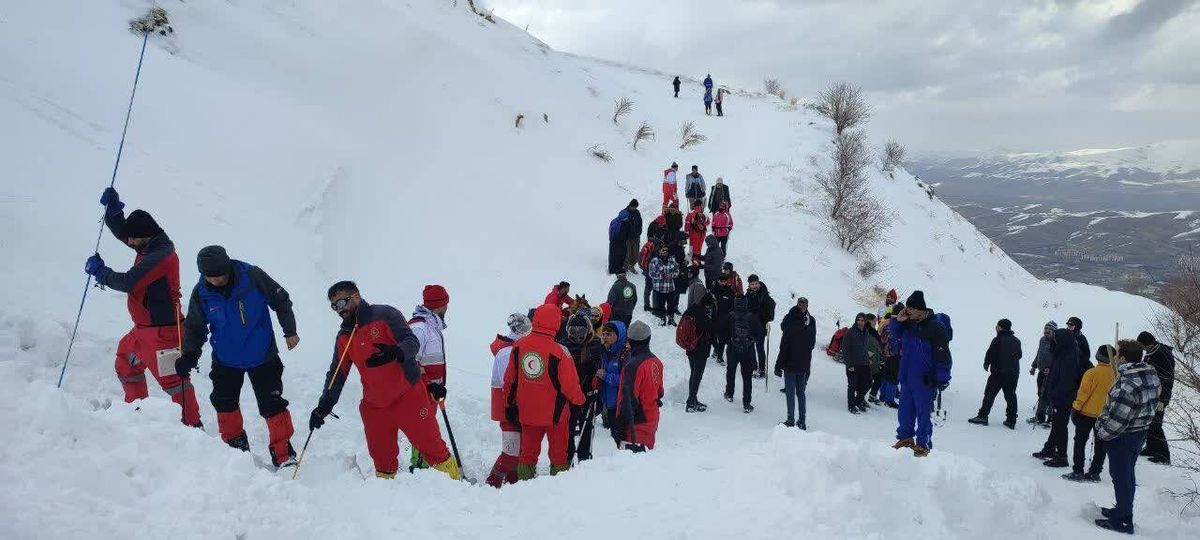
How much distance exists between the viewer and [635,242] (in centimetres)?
1294

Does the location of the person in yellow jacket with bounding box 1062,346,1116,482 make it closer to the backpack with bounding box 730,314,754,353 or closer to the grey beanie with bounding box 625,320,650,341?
the backpack with bounding box 730,314,754,353

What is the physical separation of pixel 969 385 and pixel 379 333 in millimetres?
13350

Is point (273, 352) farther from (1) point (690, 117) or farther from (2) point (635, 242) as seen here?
(1) point (690, 117)

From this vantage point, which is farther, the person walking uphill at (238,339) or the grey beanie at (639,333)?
the grey beanie at (639,333)

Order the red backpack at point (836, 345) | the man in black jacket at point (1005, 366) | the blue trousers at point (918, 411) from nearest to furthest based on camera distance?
1. the blue trousers at point (918, 411)
2. the man in black jacket at point (1005, 366)
3. the red backpack at point (836, 345)

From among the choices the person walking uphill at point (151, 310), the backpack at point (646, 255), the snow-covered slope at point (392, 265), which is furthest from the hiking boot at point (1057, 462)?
the person walking uphill at point (151, 310)

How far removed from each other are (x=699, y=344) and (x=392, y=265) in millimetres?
5277

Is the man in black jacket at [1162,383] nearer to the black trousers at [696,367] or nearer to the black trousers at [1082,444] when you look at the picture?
the black trousers at [1082,444]

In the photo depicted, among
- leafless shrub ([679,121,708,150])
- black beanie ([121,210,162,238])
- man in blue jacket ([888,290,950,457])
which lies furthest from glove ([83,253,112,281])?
leafless shrub ([679,121,708,150])

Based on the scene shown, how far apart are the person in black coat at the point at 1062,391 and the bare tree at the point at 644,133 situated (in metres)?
16.3

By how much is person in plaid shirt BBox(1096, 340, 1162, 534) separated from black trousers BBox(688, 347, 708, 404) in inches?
181

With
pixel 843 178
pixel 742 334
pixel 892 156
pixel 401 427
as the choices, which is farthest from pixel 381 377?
pixel 892 156

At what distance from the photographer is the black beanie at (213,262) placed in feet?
14.3

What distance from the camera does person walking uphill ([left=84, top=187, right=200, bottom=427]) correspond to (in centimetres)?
479
